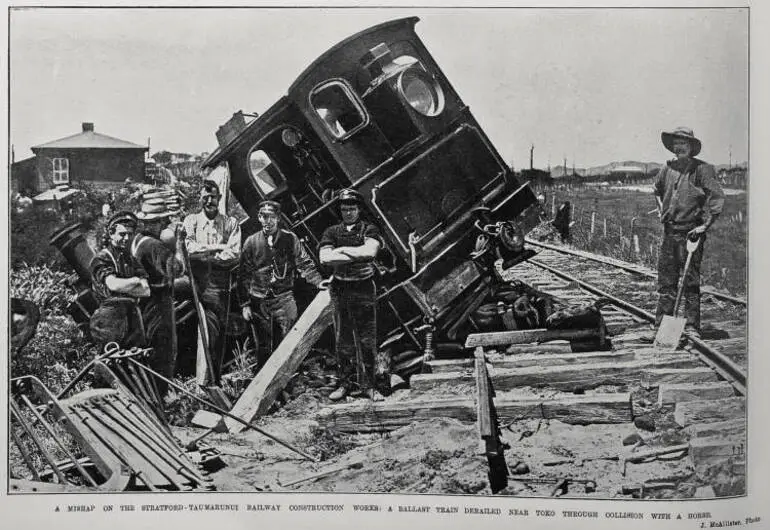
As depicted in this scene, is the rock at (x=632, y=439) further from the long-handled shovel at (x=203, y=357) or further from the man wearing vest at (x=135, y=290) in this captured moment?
the man wearing vest at (x=135, y=290)

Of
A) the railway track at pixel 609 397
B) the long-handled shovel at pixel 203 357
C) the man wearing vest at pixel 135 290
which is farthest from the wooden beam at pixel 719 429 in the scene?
the man wearing vest at pixel 135 290

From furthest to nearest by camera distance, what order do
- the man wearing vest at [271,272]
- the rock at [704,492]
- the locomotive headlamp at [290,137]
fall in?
the man wearing vest at [271,272], the locomotive headlamp at [290,137], the rock at [704,492]

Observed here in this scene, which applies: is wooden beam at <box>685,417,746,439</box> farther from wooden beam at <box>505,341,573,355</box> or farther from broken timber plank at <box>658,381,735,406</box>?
wooden beam at <box>505,341,573,355</box>

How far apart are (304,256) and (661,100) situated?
290 cm

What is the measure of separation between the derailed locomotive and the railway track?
342 millimetres

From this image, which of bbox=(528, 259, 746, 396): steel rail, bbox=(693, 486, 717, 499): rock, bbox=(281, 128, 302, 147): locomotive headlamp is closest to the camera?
bbox=(693, 486, 717, 499): rock

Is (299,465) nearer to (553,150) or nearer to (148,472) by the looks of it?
(148,472)

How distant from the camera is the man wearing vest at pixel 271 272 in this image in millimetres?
5543

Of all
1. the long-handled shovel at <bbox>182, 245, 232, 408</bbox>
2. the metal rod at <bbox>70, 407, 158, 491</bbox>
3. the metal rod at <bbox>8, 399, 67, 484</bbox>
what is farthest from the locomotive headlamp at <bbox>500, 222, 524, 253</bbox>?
the metal rod at <bbox>8, 399, 67, 484</bbox>

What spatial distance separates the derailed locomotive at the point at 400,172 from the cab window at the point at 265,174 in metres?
0.03

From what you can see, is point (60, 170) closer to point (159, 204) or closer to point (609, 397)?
point (159, 204)

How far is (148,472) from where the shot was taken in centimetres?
541

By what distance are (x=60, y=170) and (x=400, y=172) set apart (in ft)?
8.53

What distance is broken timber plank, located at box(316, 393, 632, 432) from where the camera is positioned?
5305mm
